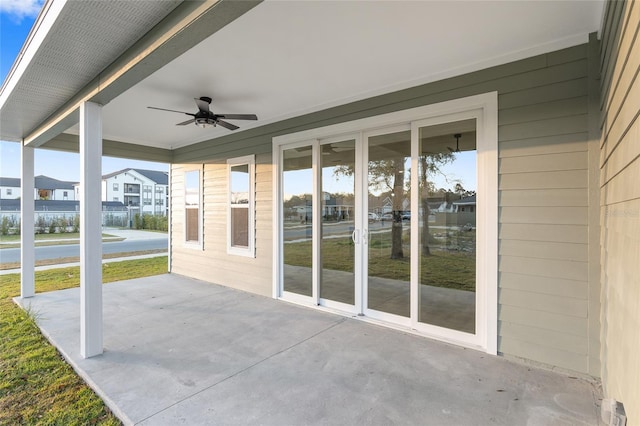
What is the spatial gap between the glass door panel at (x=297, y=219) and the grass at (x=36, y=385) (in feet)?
8.68

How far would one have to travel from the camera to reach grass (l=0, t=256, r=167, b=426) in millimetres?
2037

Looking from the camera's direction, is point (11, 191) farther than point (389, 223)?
Yes

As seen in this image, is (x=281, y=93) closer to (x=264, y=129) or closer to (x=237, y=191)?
(x=264, y=129)

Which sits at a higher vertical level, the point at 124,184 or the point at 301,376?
the point at 124,184

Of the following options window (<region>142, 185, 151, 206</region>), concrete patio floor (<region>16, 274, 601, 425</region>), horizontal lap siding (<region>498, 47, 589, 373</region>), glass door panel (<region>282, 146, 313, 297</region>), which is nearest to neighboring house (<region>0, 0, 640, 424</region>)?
horizontal lap siding (<region>498, 47, 589, 373</region>)

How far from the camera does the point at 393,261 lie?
143 inches

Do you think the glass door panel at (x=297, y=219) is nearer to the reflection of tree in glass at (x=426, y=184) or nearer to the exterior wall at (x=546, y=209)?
the reflection of tree in glass at (x=426, y=184)

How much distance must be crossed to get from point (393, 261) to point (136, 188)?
36129 mm

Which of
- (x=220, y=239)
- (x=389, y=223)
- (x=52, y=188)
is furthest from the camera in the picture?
(x=52, y=188)

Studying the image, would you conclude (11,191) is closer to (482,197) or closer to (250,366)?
(250,366)

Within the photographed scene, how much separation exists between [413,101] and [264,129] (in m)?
2.45

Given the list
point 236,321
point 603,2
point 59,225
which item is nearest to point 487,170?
point 603,2

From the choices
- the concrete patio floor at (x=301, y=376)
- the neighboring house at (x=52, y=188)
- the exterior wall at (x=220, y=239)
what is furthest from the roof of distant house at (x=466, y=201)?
the neighboring house at (x=52, y=188)

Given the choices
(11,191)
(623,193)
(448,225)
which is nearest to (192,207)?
(448,225)
